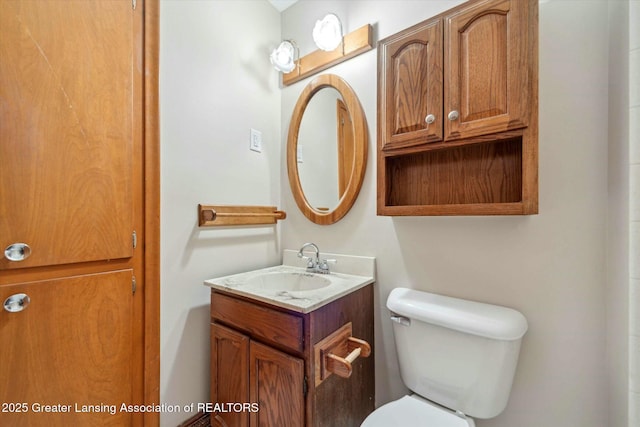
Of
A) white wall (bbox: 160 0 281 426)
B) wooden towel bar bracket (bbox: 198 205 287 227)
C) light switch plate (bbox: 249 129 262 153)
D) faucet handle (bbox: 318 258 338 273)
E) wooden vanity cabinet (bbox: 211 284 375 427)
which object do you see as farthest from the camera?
light switch plate (bbox: 249 129 262 153)

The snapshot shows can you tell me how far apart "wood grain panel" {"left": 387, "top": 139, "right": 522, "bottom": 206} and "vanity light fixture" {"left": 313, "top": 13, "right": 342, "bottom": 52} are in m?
0.69

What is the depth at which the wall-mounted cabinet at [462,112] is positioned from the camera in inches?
33.0

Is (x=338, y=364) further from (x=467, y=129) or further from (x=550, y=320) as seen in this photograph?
(x=467, y=129)

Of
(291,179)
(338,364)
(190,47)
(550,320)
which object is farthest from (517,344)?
(190,47)

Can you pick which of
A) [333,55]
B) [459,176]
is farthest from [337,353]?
[333,55]

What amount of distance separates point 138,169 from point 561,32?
1654 millimetres

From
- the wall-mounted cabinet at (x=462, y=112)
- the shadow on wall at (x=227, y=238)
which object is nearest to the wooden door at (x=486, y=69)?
the wall-mounted cabinet at (x=462, y=112)

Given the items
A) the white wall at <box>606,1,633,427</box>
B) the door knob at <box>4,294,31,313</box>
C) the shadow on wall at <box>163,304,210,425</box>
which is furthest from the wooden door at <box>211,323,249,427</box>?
the white wall at <box>606,1,633,427</box>

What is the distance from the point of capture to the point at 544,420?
96 centimetres

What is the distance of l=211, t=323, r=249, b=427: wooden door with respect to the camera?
1.11 m

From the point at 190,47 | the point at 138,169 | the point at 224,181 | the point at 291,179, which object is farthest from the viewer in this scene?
the point at 291,179

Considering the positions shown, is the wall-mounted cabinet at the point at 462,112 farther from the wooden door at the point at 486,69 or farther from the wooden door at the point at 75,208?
the wooden door at the point at 75,208

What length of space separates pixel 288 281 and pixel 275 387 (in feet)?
1.78

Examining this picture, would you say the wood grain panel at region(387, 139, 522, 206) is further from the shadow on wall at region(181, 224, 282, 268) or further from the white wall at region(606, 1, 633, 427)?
the shadow on wall at region(181, 224, 282, 268)
